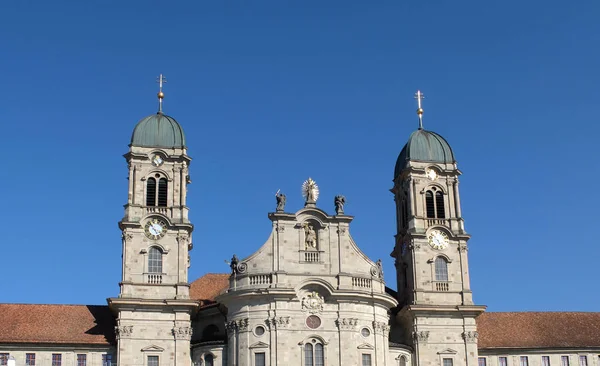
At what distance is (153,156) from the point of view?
225 feet

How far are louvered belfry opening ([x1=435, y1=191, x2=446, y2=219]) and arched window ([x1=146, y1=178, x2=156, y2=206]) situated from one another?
22.1m

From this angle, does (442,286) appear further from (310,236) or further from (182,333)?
(182,333)

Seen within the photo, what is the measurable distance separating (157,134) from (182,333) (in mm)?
15484

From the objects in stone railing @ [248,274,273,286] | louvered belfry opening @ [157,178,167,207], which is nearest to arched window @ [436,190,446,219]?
stone railing @ [248,274,273,286]

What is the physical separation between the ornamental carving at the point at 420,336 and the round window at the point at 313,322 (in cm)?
847

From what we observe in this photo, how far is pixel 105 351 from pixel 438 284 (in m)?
25.2

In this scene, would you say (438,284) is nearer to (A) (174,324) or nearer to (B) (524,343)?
(B) (524,343)

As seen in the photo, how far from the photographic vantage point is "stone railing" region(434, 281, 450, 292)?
6956cm

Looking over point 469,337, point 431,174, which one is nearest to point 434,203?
point 431,174

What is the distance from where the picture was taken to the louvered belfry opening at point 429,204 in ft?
236

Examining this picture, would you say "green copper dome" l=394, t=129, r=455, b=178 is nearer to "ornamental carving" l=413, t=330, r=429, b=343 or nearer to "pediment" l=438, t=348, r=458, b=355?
"ornamental carving" l=413, t=330, r=429, b=343

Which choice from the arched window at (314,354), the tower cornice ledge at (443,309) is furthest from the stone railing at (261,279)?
the tower cornice ledge at (443,309)

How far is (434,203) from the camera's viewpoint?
236 feet

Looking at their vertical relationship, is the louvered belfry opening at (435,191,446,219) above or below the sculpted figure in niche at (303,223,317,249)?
above
